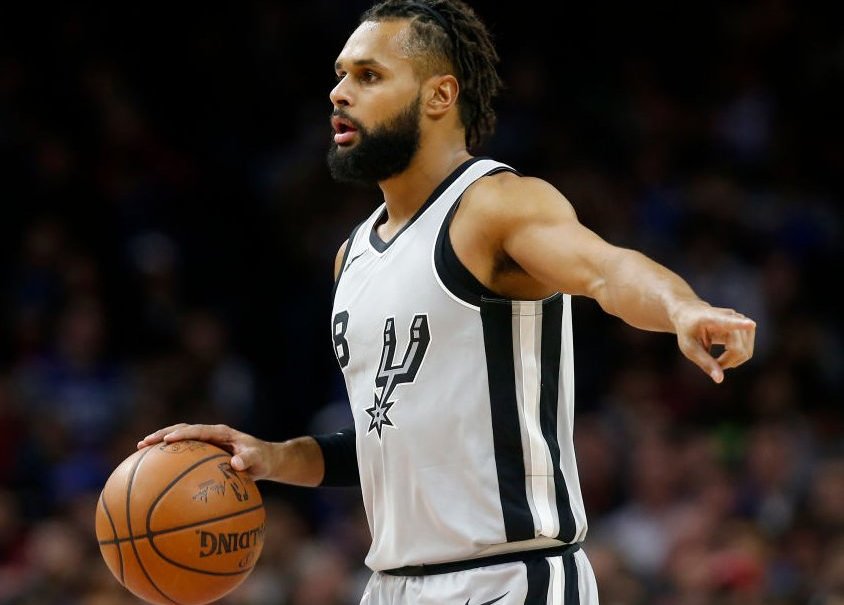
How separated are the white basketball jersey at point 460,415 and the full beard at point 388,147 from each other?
0.26 meters

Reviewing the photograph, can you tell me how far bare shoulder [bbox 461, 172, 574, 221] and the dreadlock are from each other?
1.65 ft

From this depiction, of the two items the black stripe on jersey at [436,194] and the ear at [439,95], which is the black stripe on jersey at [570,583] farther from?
the ear at [439,95]

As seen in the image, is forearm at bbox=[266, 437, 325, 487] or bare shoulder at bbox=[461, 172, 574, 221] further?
forearm at bbox=[266, 437, 325, 487]

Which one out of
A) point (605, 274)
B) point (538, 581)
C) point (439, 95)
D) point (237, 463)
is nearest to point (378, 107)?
point (439, 95)

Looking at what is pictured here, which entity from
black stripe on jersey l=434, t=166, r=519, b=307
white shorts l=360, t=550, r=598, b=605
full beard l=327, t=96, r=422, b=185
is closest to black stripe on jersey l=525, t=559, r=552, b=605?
white shorts l=360, t=550, r=598, b=605

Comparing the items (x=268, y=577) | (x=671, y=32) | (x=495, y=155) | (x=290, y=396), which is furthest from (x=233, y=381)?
(x=671, y=32)

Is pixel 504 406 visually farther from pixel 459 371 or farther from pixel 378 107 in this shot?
pixel 378 107

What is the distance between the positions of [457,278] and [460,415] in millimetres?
421

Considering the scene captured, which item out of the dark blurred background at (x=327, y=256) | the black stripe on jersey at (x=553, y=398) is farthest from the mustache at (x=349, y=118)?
the dark blurred background at (x=327, y=256)

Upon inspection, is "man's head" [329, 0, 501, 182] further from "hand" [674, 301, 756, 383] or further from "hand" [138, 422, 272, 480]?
"hand" [674, 301, 756, 383]

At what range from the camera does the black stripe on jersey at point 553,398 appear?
4449 millimetres

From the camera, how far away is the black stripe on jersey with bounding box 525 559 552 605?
436 cm

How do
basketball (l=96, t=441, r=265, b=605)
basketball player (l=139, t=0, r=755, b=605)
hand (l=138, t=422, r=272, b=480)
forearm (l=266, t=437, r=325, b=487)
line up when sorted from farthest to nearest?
forearm (l=266, t=437, r=325, b=487) < hand (l=138, t=422, r=272, b=480) < basketball (l=96, t=441, r=265, b=605) < basketball player (l=139, t=0, r=755, b=605)

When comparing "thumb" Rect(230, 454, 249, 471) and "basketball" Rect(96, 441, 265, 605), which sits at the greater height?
"thumb" Rect(230, 454, 249, 471)
